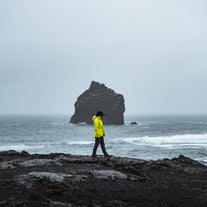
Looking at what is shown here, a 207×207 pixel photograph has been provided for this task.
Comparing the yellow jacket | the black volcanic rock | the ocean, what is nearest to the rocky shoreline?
the yellow jacket

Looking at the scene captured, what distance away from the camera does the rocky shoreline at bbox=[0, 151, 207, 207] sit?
10.1 metres

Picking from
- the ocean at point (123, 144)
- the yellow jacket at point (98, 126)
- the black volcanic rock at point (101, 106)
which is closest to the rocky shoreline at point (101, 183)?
the yellow jacket at point (98, 126)

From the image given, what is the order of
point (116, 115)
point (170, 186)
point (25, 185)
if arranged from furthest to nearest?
1. point (116, 115)
2. point (170, 186)
3. point (25, 185)

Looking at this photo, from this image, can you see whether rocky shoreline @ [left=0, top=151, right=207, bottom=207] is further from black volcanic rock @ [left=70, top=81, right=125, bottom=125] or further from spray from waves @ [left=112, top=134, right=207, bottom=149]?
black volcanic rock @ [left=70, top=81, right=125, bottom=125]

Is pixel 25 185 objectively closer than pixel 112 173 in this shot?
Yes

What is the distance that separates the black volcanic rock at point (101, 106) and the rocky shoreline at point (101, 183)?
414 feet

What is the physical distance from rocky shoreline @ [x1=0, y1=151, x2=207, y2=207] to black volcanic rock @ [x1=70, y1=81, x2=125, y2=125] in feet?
414

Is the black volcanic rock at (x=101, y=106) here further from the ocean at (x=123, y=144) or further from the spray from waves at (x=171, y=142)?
the spray from waves at (x=171, y=142)

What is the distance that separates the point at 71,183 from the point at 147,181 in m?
2.64

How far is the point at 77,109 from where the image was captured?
15062 centimetres

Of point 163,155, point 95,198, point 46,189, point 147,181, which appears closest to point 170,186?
point 147,181

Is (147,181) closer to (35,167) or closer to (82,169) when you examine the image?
(82,169)

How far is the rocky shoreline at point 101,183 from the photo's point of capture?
10117 millimetres

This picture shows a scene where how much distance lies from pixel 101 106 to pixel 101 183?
132751 millimetres
